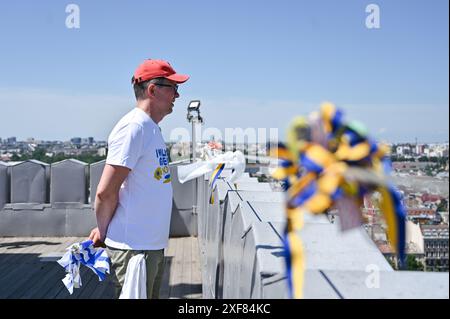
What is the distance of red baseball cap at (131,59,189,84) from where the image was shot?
8.74 feet

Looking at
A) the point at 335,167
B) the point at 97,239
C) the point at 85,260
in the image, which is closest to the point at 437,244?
the point at 335,167

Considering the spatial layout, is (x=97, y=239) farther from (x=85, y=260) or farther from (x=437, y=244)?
(x=437, y=244)

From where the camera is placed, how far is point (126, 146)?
8.00ft

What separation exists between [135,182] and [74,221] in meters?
6.90

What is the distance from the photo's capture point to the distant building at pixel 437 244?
1.40m

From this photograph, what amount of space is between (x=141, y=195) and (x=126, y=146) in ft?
0.91

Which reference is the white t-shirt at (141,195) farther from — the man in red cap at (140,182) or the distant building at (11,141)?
the distant building at (11,141)

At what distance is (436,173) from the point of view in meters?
1.41

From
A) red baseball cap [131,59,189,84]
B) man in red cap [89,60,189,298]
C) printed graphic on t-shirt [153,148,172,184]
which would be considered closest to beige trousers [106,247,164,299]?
man in red cap [89,60,189,298]

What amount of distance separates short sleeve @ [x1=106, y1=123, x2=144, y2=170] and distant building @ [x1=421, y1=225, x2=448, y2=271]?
1.44 m

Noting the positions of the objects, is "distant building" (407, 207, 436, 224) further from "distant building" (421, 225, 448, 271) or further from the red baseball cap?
the red baseball cap
